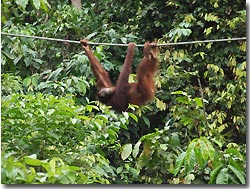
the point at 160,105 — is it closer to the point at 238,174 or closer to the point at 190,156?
the point at 190,156

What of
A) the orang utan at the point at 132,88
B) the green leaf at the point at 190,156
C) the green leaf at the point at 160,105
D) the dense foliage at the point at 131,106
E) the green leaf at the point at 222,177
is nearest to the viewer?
the green leaf at the point at 222,177

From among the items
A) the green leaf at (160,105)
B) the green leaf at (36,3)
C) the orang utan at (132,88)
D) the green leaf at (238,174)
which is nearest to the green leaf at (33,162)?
the green leaf at (36,3)

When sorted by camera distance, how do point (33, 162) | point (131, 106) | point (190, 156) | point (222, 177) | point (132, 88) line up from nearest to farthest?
point (33, 162), point (222, 177), point (190, 156), point (131, 106), point (132, 88)

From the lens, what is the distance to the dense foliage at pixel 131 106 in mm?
2223

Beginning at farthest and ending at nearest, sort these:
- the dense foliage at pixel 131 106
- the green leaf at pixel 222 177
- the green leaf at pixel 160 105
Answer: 1. the green leaf at pixel 160 105
2. the dense foliage at pixel 131 106
3. the green leaf at pixel 222 177

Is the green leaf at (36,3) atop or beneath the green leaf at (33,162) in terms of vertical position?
atop

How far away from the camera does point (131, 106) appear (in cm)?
266

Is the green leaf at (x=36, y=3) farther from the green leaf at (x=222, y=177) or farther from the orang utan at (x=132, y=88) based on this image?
the green leaf at (x=222, y=177)

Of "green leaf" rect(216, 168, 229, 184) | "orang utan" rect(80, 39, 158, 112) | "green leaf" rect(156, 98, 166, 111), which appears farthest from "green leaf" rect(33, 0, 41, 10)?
"green leaf" rect(156, 98, 166, 111)

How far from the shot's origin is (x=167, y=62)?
12.1ft

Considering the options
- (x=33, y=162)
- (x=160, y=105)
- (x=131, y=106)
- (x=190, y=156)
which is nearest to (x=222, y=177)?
(x=190, y=156)

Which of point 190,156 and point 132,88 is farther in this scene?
point 132,88

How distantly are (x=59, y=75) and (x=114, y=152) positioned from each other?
649 millimetres

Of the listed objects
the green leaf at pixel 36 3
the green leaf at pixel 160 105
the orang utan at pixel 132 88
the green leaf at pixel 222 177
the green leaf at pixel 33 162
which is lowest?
the green leaf at pixel 222 177
